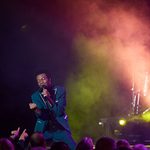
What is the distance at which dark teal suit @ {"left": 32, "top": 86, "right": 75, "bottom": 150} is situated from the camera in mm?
6219

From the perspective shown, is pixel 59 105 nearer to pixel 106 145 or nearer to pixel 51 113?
pixel 51 113

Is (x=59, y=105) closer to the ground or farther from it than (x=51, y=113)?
farther from it

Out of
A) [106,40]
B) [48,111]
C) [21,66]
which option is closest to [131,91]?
[106,40]

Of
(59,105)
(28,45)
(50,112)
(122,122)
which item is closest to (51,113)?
(50,112)

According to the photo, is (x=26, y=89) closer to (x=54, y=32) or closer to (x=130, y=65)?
(x=54, y=32)

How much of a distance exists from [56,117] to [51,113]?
0.10 meters

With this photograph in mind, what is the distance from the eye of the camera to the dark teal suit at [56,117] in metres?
6.22

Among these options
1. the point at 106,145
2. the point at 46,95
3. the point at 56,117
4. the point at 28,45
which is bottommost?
the point at 106,145

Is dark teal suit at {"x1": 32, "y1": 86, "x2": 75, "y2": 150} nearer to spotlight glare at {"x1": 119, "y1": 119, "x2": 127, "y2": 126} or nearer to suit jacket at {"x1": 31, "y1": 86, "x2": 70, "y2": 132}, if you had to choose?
suit jacket at {"x1": 31, "y1": 86, "x2": 70, "y2": 132}

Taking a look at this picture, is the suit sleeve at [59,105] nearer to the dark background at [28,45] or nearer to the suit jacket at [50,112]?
the suit jacket at [50,112]

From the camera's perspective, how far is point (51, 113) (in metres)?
6.31

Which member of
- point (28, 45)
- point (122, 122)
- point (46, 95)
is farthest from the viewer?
point (28, 45)

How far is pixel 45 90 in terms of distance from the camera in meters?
6.18

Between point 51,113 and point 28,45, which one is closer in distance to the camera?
point 51,113
